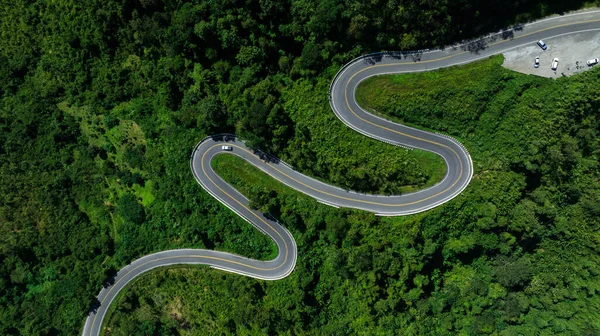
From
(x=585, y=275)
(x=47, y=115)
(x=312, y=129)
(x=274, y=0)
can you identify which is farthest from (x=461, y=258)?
(x=47, y=115)

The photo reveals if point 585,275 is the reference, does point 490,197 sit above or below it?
above

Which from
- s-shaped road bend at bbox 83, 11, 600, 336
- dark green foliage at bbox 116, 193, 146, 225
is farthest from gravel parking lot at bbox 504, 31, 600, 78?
dark green foliage at bbox 116, 193, 146, 225

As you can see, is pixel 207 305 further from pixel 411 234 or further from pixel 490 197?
pixel 490 197

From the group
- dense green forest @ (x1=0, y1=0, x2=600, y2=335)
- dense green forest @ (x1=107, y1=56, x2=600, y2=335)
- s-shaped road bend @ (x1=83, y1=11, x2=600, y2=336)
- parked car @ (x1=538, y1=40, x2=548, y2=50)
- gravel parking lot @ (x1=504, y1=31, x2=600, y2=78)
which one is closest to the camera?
gravel parking lot @ (x1=504, y1=31, x2=600, y2=78)

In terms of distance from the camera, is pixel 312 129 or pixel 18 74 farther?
pixel 18 74

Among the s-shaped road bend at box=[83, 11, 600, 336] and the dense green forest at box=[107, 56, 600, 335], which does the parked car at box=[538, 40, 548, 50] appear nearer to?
the s-shaped road bend at box=[83, 11, 600, 336]

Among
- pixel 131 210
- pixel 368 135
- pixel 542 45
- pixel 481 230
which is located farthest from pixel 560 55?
pixel 131 210

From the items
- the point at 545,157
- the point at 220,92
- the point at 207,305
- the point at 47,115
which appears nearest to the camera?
the point at 545,157
